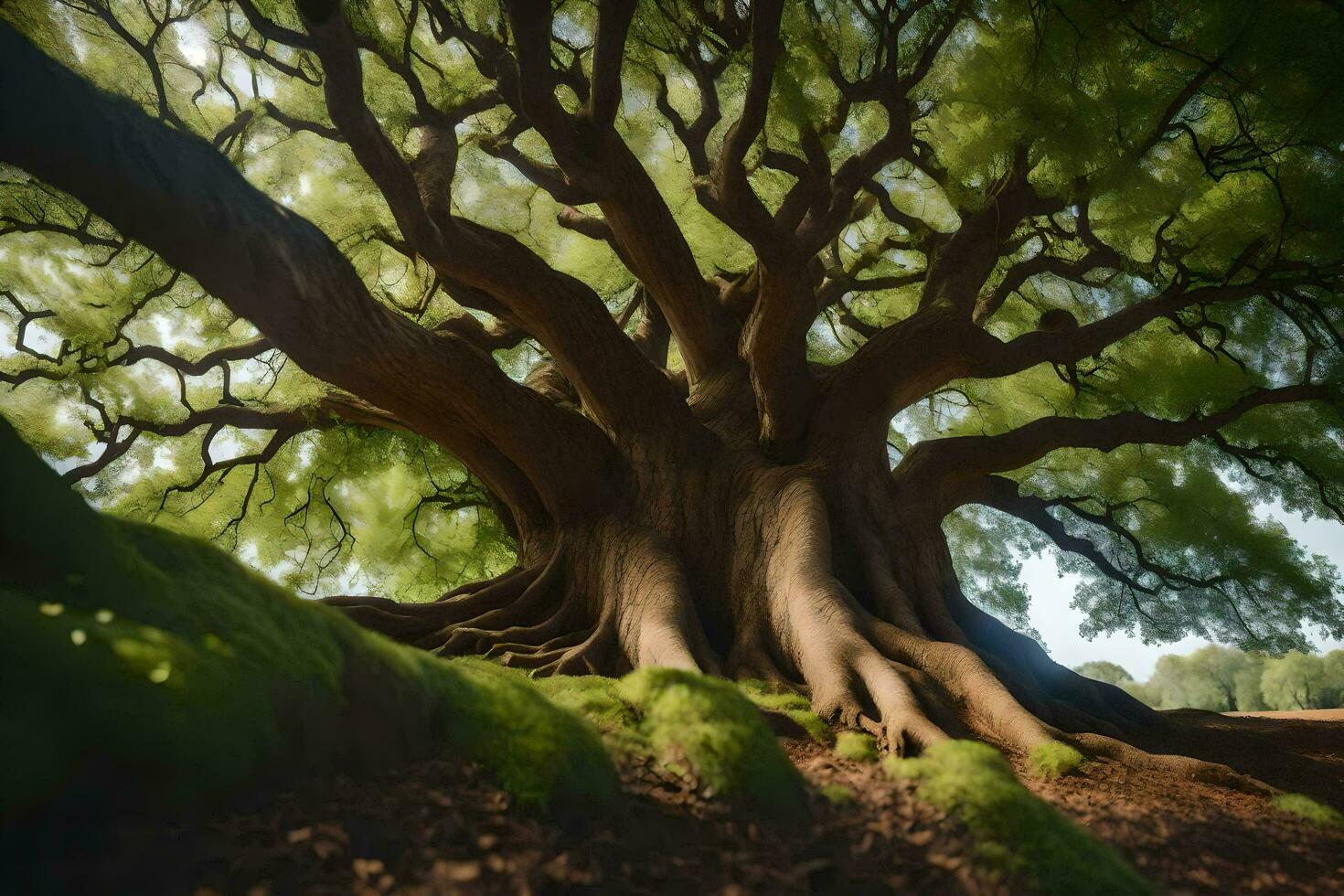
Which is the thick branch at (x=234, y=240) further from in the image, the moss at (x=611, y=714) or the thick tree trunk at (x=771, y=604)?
the moss at (x=611, y=714)

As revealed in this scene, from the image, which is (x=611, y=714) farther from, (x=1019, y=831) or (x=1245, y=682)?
(x=1245, y=682)

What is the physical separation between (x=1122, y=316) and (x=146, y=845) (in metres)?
7.35

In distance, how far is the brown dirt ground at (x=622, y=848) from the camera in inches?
56.4

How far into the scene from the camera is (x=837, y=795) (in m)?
2.44

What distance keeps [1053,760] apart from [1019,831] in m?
1.78

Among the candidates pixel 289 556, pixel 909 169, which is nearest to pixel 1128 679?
pixel 909 169

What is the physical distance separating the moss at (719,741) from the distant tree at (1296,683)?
25.8m

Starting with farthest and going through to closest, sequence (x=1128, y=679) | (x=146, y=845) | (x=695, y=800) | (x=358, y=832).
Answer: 1. (x=1128, y=679)
2. (x=695, y=800)
3. (x=358, y=832)
4. (x=146, y=845)

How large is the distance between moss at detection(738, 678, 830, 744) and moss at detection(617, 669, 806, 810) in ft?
3.02

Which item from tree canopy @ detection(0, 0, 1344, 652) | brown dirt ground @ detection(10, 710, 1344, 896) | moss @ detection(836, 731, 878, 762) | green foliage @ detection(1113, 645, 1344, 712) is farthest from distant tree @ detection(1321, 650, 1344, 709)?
brown dirt ground @ detection(10, 710, 1344, 896)

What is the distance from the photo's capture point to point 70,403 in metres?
7.77

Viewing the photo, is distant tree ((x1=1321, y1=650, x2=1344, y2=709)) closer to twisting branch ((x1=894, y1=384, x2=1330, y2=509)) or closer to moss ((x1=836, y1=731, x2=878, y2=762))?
twisting branch ((x1=894, y1=384, x2=1330, y2=509))

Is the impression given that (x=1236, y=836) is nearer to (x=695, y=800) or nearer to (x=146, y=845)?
(x=695, y=800)

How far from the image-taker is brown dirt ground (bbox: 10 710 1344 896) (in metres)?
1.43
